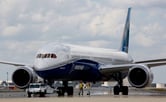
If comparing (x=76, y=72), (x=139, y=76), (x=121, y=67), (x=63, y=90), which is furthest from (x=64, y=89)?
(x=139, y=76)

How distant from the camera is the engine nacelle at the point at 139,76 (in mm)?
44750

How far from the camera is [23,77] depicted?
152ft

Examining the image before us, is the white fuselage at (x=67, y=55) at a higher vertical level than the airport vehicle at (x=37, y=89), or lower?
higher

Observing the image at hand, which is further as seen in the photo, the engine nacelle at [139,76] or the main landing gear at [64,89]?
the main landing gear at [64,89]

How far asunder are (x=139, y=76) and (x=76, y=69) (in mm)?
5152

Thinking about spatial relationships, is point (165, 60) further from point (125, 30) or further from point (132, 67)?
point (125, 30)

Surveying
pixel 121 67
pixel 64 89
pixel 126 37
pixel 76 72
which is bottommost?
pixel 64 89

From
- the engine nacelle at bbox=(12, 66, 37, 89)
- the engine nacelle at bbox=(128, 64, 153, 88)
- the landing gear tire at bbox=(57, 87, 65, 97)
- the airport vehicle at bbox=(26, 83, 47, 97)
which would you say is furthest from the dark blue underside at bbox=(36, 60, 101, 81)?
the engine nacelle at bbox=(128, 64, 153, 88)

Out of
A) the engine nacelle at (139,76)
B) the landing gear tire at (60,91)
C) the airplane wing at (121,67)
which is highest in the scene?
the airplane wing at (121,67)

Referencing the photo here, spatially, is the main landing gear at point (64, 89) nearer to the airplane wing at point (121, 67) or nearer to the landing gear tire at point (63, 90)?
the landing gear tire at point (63, 90)

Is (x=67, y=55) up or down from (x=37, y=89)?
up

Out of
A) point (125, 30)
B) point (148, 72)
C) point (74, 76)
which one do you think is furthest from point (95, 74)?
point (125, 30)

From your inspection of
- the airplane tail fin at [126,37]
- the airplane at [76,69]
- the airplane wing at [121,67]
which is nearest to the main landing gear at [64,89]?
the airplane at [76,69]

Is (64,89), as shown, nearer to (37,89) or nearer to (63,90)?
(63,90)
